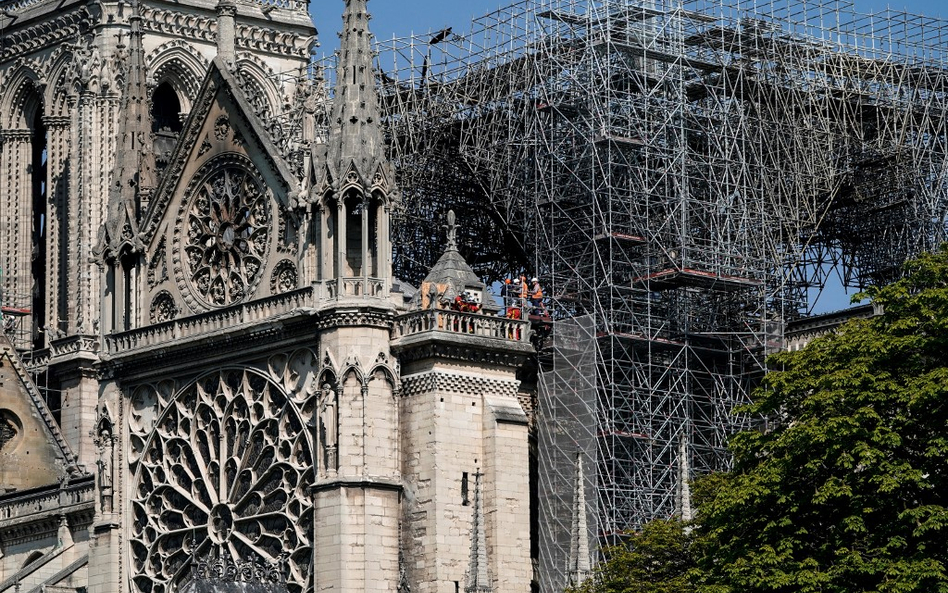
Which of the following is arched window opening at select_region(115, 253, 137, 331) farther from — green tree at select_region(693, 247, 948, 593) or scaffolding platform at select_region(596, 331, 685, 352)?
green tree at select_region(693, 247, 948, 593)

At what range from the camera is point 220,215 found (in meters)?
83.6

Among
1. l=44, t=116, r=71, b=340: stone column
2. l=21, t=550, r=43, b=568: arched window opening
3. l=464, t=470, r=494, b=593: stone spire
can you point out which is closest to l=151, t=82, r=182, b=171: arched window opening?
l=44, t=116, r=71, b=340: stone column

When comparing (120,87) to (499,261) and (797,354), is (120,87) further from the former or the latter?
(797,354)

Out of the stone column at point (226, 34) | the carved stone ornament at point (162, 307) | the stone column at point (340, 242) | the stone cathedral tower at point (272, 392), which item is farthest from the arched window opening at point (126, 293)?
the stone column at point (340, 242)

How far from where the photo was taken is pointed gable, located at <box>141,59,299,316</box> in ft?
266

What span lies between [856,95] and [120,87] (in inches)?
1005

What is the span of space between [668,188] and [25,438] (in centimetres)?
2452

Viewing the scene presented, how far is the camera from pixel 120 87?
10000 cm

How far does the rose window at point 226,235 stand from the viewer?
82.0 m

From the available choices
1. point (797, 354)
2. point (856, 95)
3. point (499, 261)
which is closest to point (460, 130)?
point (499, 261)

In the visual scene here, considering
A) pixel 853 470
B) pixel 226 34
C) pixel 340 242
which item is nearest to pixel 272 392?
pixel 340 242

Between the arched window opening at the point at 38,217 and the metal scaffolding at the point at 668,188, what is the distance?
56.6 ft

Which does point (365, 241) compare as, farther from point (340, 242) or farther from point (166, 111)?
point (166, 111)

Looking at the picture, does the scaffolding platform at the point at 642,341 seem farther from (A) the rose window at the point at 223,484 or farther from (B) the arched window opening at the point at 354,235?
(A) the rose window at the point at 223,484
